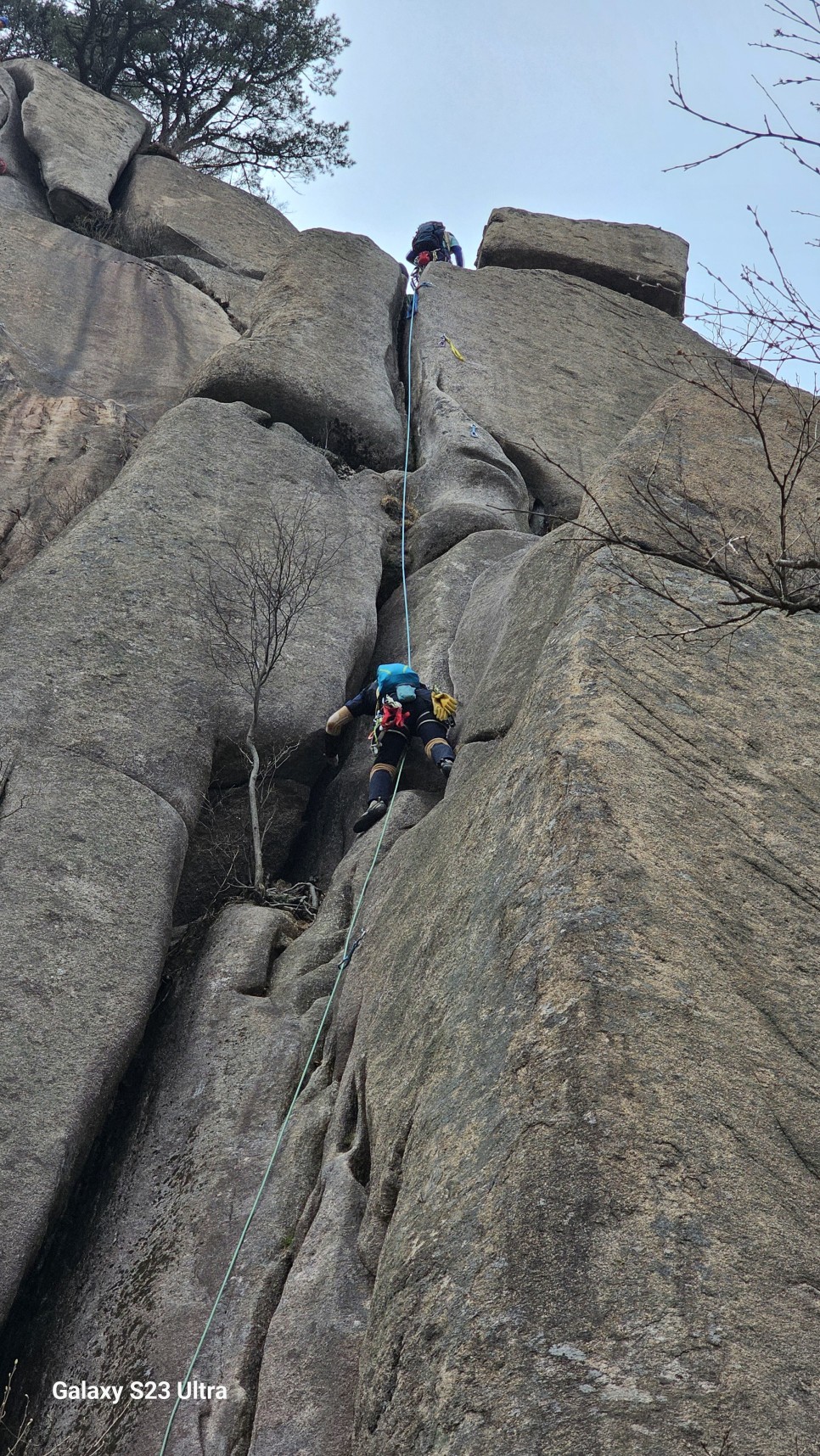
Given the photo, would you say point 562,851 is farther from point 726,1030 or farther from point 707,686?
point 707,686

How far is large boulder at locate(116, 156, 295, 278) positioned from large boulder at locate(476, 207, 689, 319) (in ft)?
11.6

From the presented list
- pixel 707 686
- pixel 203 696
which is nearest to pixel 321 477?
pixel 203 696

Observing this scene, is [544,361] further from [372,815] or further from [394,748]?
[372,815]

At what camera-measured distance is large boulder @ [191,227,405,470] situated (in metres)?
13.5

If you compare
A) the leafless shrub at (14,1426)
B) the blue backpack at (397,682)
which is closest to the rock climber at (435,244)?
the blue backpack at (397,682)

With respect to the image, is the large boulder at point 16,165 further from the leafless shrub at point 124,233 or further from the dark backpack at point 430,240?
the dark backpack at point 430,240

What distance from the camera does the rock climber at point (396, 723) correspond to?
8961mm

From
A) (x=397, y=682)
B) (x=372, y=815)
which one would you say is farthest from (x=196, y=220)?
(x=372, y=815)

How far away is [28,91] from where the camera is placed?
20.6m

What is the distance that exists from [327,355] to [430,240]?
643 cm

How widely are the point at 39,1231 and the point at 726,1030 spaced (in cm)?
395

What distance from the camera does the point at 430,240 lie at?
64.6 feet

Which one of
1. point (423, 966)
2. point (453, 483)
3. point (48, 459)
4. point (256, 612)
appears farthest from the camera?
point (453, 483)

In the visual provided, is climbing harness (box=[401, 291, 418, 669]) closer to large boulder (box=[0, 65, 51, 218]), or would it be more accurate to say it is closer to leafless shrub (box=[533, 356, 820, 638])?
leafless shrub (box=[533, 356, 820, 638])
